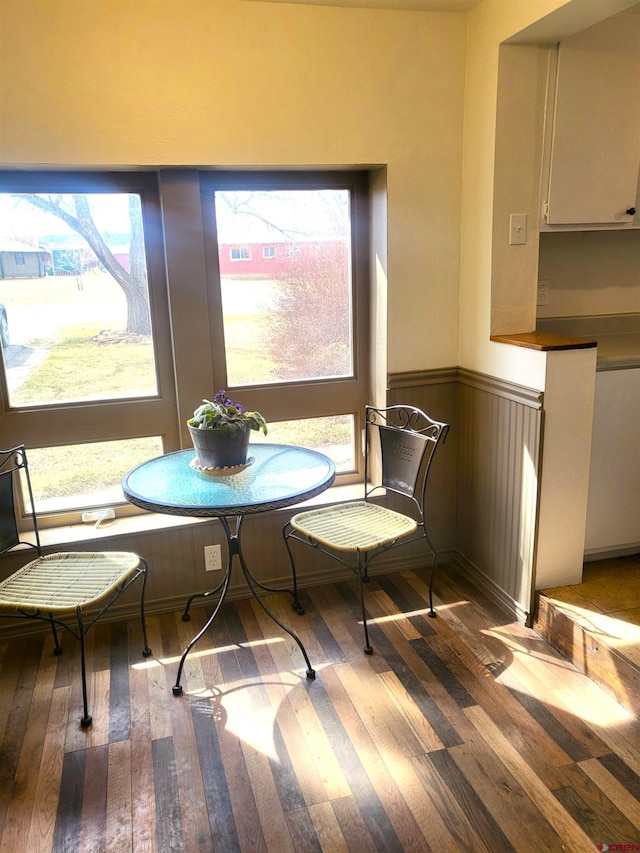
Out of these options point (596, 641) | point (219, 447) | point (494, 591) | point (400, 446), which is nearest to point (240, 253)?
point (219, 447)

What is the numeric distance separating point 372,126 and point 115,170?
108cm

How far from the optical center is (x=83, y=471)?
2.85 metres

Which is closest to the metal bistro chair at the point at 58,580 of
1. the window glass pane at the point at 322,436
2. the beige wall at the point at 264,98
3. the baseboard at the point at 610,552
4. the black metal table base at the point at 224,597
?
the black metal table base at the point at 224,597

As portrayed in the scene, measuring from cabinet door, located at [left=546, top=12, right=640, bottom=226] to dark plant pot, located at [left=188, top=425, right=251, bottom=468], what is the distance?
5.28ft

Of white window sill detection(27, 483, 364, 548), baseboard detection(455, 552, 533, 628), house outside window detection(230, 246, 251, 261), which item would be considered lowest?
baseboard detection(455, 552, 533, 628)

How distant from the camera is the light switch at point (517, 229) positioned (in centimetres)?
269

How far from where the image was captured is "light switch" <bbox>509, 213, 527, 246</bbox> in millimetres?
2689

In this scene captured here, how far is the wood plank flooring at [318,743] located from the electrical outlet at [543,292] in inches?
59.0

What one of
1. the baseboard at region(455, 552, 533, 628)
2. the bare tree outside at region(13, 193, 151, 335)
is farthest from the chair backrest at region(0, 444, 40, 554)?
the baseboard at region(455, 552, 533, 628)

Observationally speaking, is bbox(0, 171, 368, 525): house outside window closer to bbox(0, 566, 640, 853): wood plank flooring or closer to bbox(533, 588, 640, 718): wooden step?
bbox(0, 566, 640, 853): wood plank flooring

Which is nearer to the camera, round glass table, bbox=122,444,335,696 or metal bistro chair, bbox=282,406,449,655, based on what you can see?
round glass table, bbox=122,444,335,696

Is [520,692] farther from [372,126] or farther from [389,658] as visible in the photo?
[372,126]

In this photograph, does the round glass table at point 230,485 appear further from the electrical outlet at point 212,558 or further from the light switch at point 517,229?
the light switch at point 517,229

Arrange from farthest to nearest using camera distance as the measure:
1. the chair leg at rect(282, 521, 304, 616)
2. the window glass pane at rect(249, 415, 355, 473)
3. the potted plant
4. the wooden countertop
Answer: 1. the window glass pane at rect(249, 415, 355, 473)
2. the chair leg at rect(282, 521, 304, 616)
3. the wooden countertop
4. the potted plant
